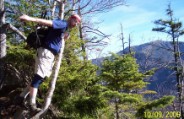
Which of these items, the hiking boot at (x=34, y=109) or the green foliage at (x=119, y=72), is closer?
the hiking boot at (x=34, y=109)

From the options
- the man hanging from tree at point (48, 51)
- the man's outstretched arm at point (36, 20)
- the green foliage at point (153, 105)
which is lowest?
the green foliage at point (153, 105)

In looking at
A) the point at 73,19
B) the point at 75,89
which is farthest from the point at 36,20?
the point at 75,89

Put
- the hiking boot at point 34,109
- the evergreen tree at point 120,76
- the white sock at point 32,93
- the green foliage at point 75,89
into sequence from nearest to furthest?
1. the white sock at point 32,93
2. the hiking boot at point 34,109
3. the green foliage at point 75,89
4. the evergreen tree at point 120,76

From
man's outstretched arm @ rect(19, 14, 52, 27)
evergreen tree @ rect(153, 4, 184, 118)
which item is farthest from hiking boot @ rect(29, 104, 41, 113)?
evergreen tree @ rect(153, 4, 184, 118)

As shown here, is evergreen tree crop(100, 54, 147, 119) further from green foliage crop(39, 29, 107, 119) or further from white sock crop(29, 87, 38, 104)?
white sock crop(29, 87, 38, 104)

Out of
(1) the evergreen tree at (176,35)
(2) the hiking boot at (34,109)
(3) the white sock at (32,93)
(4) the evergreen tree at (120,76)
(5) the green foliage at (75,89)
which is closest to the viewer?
A: (3) the white sock at (32,93)

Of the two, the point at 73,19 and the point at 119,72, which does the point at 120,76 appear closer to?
the point at 119,72

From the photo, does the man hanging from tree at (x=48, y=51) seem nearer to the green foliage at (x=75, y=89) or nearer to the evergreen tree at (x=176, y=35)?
the green foliage at (x=75, y=89)

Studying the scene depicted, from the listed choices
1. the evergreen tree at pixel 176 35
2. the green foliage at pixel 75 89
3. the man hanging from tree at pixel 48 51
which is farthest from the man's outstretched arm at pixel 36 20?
the evergreen tree at pixel 176 35

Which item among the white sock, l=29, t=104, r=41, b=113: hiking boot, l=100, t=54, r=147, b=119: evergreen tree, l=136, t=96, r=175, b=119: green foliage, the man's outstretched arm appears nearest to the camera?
the man's outstretched arm

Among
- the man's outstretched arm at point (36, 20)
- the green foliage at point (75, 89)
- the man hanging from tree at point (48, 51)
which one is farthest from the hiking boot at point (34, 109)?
the green foliage at point (75, 89)

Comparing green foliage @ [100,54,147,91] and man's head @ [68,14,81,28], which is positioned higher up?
man's head @ [68,14,81,28]

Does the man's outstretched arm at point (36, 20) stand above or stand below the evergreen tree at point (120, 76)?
above

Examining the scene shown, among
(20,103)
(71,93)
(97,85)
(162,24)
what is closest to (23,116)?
(20,103)
